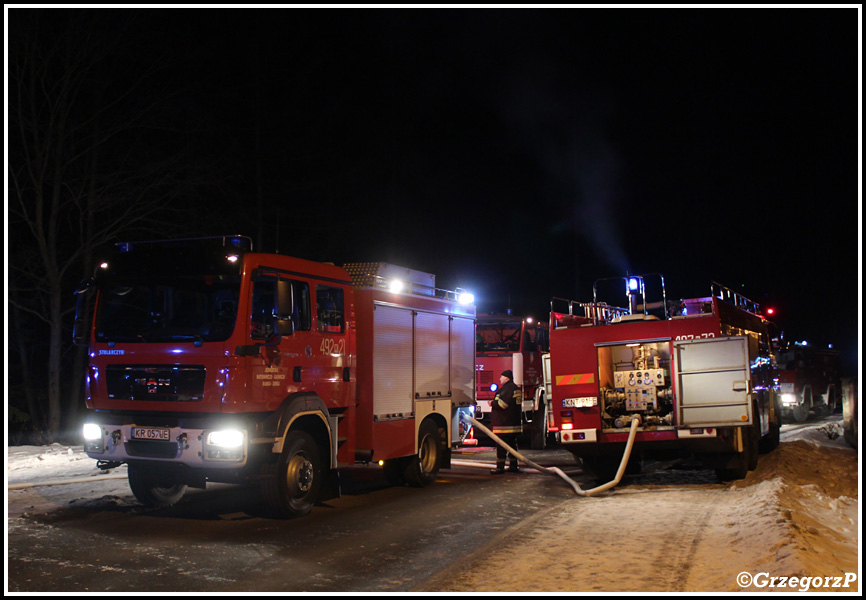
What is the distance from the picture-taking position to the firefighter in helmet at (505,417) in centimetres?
1284

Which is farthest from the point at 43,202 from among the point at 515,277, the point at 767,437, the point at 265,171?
the point at 515,277

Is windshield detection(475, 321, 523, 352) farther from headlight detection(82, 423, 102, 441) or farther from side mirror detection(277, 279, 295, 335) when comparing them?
headlight detection(82, 423, 102, 441)

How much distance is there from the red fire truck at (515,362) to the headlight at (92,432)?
932 centimetres

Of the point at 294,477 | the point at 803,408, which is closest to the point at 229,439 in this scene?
the point at 294,477

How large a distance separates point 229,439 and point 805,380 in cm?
2188

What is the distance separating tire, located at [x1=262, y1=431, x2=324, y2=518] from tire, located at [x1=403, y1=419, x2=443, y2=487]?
2.16m

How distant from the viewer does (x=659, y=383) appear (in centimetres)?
1177

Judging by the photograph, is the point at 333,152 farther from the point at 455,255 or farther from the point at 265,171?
the point at 455,255

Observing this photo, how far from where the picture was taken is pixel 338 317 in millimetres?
9945

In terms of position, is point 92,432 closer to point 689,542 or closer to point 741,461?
point 689,542

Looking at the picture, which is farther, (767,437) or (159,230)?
A: (159,230)

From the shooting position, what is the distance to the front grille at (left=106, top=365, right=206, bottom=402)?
8.24 m

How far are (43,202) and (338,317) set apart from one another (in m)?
11.4

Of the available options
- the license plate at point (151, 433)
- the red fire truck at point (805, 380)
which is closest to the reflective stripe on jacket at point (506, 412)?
the license plate at point (151, 433)
